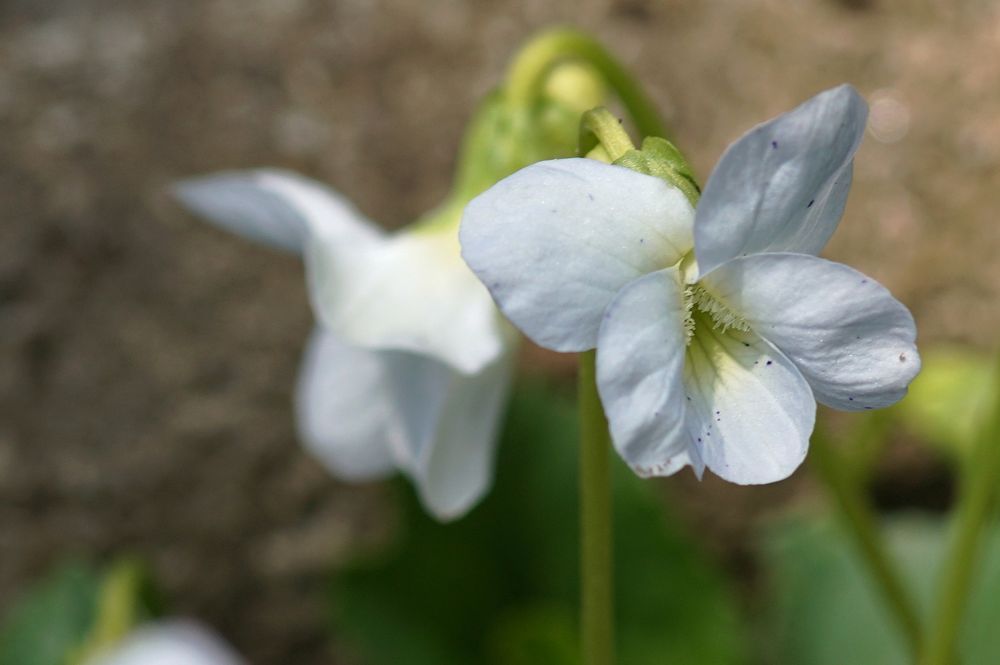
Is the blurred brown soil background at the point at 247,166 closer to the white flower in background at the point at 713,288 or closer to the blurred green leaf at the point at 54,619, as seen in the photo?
the blurred green leaf at the point at 54,619

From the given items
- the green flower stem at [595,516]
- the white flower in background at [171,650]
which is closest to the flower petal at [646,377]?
the green flower stem at [595,516]

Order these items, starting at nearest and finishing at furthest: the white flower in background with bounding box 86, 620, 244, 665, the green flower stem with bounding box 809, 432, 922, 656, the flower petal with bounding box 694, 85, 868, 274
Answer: the flower petal with bounding box 694, 85, 868, 274 → the white flower in background with bounding box 86, 620, 244, 665 → the green flower stem with bounding box 809, 432, 922, 656

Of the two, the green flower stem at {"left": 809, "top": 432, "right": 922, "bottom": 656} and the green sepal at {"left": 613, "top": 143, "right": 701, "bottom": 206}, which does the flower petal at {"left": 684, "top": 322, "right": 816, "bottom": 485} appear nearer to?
the green sepal at {"left": 613, "top": 143, "right": 701, "bottom": 206}

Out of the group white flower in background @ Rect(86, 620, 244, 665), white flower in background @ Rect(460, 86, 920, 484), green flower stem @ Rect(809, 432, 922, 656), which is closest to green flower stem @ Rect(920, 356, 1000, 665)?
green flower stem @ Rect(809, 432, 922, 656)

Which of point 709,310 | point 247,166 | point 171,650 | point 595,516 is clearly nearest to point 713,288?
point 709,310

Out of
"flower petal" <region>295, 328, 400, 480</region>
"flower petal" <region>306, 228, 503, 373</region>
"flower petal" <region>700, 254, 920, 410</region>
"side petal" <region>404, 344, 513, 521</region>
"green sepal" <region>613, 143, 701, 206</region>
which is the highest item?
"green sepal" <region>613, 143, 701, 206</region>

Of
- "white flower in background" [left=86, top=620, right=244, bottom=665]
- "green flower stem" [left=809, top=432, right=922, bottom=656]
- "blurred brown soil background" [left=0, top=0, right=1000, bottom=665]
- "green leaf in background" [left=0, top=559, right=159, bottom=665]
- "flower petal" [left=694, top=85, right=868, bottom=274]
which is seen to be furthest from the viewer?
"blurred brown soil background" [left=0, top=0, right=1000, bottom=665]
